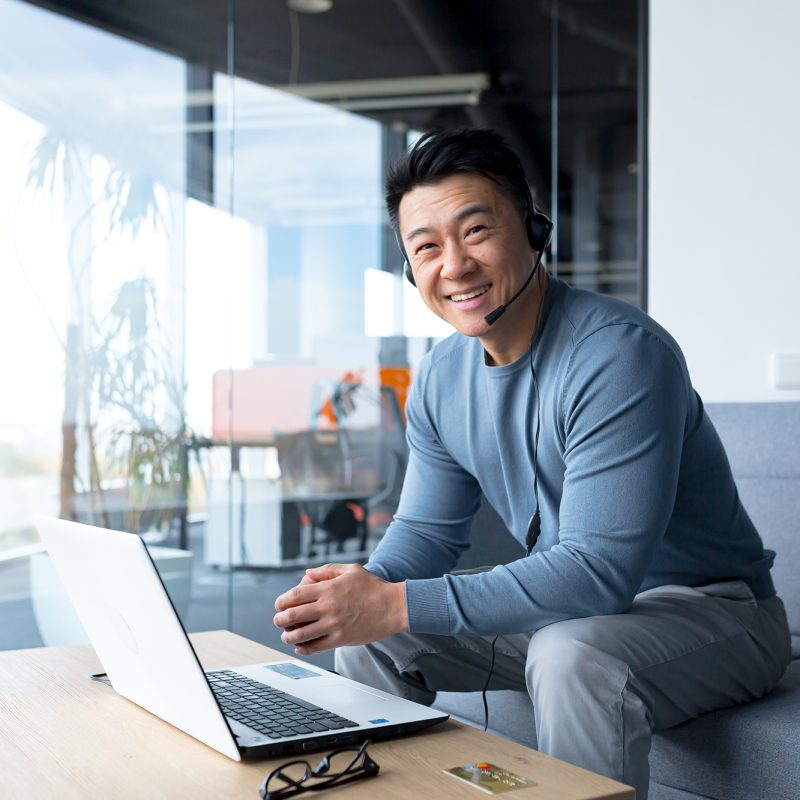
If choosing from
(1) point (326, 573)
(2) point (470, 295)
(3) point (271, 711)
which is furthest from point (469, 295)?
(3) point (271, 711)

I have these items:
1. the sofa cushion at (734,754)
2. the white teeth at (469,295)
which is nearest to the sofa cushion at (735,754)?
the sofa cushion at (734,754)

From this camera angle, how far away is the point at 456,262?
1675 millimetres

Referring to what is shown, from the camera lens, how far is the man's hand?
4.32ft

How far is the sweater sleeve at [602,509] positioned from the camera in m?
1.37

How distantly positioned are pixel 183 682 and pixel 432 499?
0.82 metres

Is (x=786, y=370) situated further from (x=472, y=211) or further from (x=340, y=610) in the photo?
(x=340, y=610)

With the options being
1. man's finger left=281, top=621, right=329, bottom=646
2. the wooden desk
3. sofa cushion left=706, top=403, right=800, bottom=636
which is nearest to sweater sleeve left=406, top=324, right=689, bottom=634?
man's finger left=281, top=621, right=329, bottom=646

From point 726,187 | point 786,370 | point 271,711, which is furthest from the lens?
point 726,187

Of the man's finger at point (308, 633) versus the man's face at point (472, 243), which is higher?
the man's face at point (472, 243)

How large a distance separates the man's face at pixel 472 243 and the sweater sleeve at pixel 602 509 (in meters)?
0.22

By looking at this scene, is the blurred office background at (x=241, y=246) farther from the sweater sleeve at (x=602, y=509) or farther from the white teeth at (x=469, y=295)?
the sweater sleeve at (x=602, y=509)

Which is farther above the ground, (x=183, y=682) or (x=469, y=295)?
(x=469, y=295)

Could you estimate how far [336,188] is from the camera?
143 inches

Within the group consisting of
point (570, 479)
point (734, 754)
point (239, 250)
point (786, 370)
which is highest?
point (239, 250)
